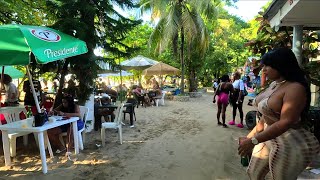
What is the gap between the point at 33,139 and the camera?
6742 mm

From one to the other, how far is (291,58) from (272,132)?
23.2 inches

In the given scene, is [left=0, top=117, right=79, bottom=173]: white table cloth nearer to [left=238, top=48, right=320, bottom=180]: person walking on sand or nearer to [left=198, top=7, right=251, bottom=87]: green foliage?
[left=238, top=48, right=320, bottom=180]: person walking on sand

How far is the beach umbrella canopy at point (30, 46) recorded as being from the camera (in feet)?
14.0

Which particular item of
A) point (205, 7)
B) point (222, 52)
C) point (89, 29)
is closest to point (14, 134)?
point (89, 29)

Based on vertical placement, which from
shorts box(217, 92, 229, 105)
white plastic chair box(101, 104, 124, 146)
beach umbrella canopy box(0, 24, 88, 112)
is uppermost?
beach umbrella canopy box(0, 24, 88, 112)

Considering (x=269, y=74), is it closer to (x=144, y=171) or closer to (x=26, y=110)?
(x=144, y=171)

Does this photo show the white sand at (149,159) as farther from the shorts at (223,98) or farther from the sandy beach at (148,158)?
the shorts at (223,98)

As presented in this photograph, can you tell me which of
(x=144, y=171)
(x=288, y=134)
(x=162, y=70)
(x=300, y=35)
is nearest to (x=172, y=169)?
(x=144, y=171)

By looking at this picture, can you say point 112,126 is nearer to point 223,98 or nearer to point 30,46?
point 30,46

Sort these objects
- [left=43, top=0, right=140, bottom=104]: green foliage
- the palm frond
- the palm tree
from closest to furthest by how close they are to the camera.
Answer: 1. [left=43, top=0, right=140, bottom=104]: green foliage
2. the palm tree
3. the palm frond

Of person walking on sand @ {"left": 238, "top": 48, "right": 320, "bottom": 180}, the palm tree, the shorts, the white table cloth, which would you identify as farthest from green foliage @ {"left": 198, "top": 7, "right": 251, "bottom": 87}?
person walking on sand @ {"left": 238, "top": 48, "right": 320, "bottom": 180}

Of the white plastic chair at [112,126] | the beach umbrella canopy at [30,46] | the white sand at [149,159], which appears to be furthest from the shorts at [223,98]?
the beach umbrella canopy at [30,46]

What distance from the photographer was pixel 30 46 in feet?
14.6

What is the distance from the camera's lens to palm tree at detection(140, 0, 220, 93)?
1692 centimetres
